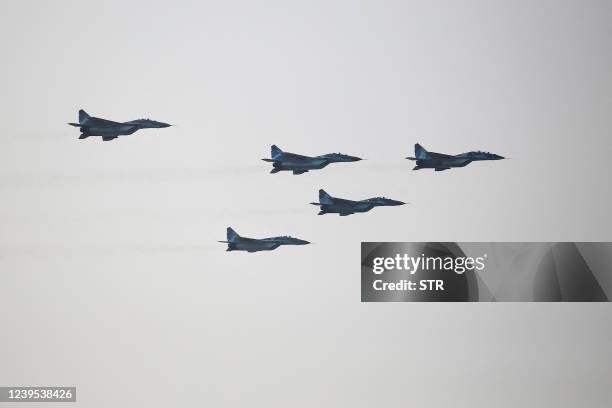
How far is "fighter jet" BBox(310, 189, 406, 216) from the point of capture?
205 ft

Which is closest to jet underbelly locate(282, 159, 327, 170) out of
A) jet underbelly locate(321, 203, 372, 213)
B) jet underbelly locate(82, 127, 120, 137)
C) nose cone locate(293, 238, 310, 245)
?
jet underbelly locate(321, 203, 372, 213)

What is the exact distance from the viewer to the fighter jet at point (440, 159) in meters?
62.7

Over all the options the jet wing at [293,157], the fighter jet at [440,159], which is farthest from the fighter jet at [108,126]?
the fighter jet at [440,159]

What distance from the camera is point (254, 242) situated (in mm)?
63219

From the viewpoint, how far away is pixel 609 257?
67375mm

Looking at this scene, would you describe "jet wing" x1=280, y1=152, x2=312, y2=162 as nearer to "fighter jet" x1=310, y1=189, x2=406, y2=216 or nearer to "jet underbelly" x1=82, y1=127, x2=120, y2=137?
"fighter jet" x1=310, y1=189, x2=406, y2=216

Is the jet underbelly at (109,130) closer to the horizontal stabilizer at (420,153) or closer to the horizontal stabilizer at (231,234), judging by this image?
the horizontal stabilizer at (231,234)

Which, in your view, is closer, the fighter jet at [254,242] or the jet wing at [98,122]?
the jet wing at [98,122]

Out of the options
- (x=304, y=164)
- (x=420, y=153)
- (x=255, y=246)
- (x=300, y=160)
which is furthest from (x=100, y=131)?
(x=420, y=153)

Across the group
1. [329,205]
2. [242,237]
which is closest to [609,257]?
[329,205]

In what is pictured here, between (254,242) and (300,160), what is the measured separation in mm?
5421

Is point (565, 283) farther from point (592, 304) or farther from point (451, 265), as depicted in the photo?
point (451, 265)

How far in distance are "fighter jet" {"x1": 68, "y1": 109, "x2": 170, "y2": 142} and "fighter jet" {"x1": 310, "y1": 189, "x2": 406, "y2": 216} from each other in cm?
949

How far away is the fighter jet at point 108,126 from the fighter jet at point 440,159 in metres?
13.9
